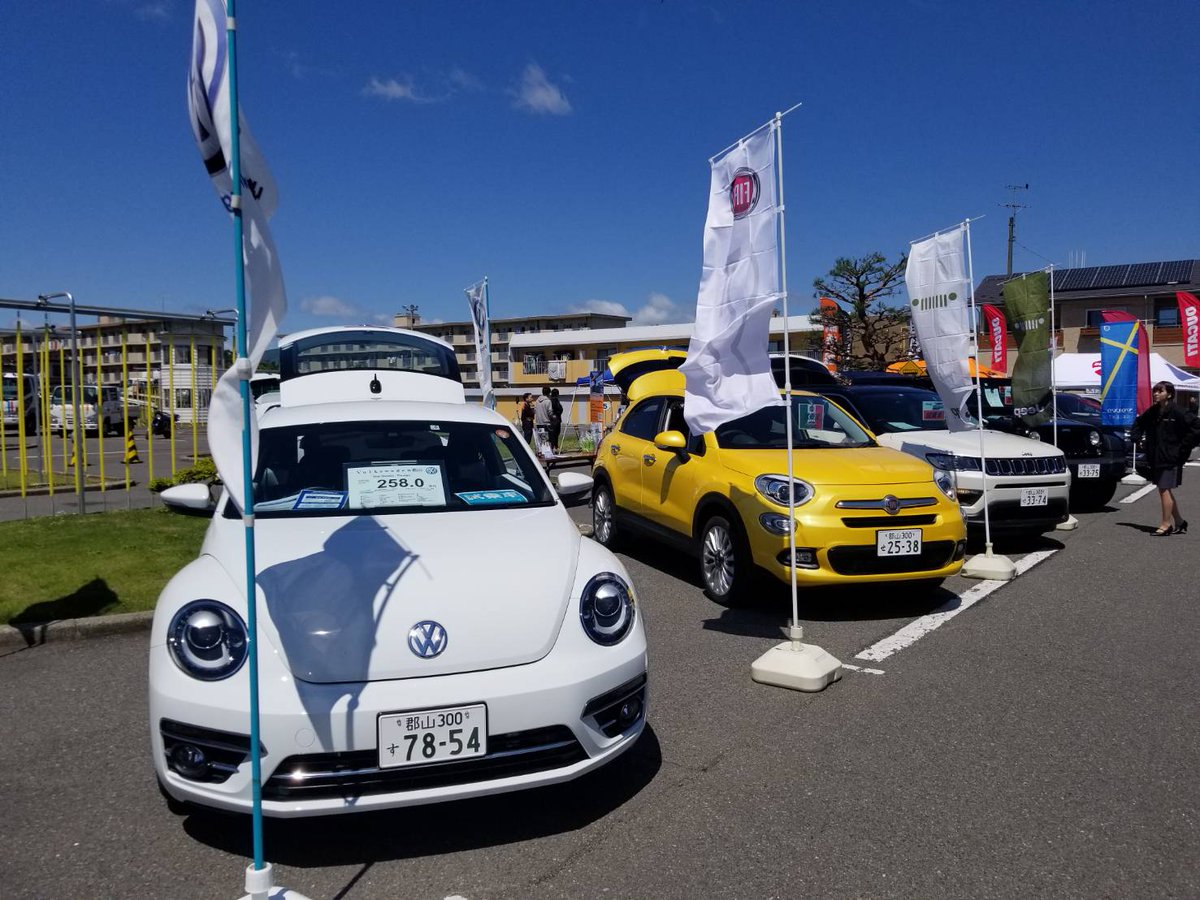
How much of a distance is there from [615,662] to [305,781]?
42.5 inches

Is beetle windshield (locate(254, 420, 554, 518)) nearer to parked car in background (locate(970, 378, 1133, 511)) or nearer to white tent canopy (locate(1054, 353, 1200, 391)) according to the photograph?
parked car in background (locate(970, 378, 1133, 511))

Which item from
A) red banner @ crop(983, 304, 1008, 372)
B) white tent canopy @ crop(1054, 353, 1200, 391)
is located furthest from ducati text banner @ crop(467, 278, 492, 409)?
white tent canopy @ crop(1054, 353, 1200, 391)

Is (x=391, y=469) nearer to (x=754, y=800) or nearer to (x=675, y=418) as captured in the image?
(x=754, y=800)

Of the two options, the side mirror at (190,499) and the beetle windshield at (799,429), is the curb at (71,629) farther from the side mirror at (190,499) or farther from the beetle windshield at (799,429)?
the beetle windshield at (799,429)

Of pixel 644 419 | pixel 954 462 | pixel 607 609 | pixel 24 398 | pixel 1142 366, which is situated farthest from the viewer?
pixel 1142 366

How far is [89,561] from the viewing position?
22.8 ft

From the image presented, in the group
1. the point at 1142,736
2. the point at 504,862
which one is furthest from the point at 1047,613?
the point at 504,862

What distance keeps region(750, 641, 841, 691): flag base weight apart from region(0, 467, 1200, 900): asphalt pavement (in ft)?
0.31

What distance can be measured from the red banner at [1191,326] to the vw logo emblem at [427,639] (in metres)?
28.4

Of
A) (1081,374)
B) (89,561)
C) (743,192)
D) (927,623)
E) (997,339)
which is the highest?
(997,339)

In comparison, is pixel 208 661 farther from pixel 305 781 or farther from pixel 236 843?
pixel 236 843

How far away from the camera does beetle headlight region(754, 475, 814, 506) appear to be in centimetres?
607

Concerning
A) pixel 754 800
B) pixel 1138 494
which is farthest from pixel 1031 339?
pixel 754 800

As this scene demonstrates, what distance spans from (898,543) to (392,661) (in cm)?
406
